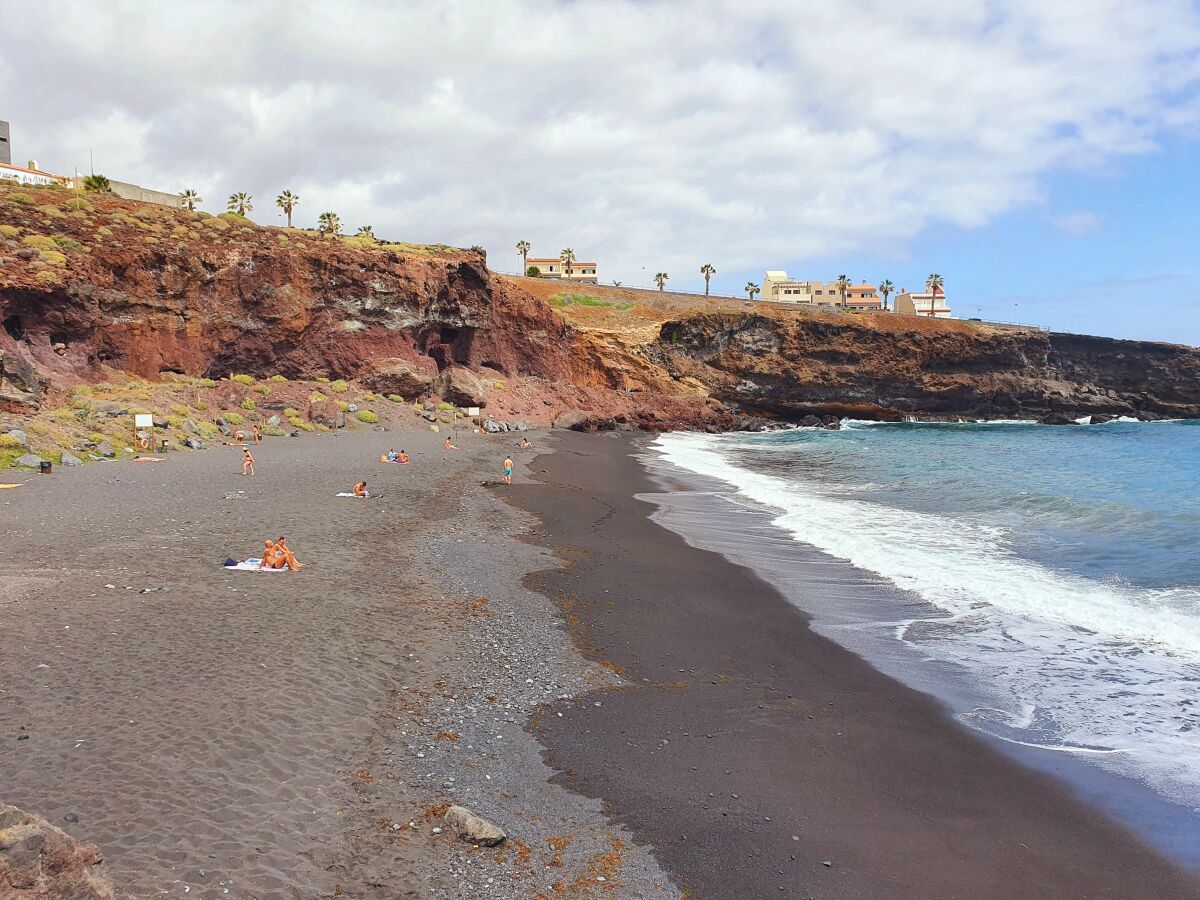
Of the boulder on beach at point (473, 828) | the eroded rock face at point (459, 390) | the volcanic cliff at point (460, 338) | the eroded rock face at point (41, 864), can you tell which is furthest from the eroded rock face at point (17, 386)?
the eroded rock face at point (41, 864)

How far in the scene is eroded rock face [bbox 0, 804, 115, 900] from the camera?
3.51 meters

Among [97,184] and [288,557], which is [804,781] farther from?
[97,184]

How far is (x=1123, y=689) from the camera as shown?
32.9 ft

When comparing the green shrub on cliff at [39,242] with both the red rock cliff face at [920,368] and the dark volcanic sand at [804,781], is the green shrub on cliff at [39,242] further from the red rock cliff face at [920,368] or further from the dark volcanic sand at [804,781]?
the red rock cliff face at [920,368]

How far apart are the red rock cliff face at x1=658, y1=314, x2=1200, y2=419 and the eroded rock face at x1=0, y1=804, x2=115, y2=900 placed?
64.4m

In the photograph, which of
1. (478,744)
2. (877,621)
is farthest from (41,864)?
(877,621)

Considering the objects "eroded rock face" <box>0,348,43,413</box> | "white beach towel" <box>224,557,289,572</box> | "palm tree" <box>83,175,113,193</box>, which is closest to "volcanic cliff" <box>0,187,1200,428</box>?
"eroded rock face" <box>0,348,43,413</box>

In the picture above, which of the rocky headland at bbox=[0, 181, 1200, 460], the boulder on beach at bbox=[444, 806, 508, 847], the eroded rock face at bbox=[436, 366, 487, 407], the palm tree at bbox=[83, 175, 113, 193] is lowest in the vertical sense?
the boulder on beach at bbox=[444, 806, 508, 847]

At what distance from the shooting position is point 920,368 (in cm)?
7131

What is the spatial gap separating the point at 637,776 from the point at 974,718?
4.76 metres

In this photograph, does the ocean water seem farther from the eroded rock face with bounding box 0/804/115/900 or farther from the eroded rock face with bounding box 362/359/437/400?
the eroded rock face with bounding box 362/359/437/400

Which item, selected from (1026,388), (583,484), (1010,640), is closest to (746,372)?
(1026,388)

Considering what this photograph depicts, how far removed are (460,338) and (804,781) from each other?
48868mm

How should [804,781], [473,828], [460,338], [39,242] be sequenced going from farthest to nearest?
[460,338]
[39,242]
[804,781]
[473,828]
